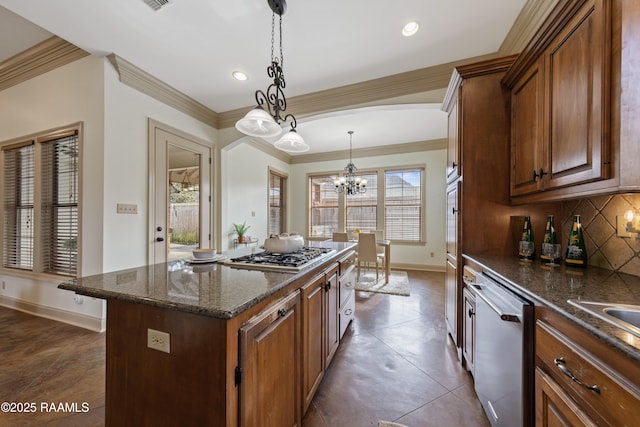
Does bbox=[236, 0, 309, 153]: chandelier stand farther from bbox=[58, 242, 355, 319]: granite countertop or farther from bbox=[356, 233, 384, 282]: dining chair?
bbox=[356, 233, 384, 282]: dining chair

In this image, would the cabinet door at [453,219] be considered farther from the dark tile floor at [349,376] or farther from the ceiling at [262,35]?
the ceiling at [262,35]

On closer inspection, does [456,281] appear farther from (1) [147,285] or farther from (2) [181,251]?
(2) [181,251]

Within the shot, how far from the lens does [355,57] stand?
8.32 feet

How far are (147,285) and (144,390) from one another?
41cm

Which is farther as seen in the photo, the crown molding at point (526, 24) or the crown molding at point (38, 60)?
the crown molding at point (38, 60)

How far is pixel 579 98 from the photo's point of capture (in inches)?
47.2

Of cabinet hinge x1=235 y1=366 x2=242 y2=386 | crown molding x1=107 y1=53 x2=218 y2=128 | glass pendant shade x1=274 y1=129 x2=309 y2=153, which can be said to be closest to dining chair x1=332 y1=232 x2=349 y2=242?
glass pendant shade x1=274 y1=129 x2=309 y2=153

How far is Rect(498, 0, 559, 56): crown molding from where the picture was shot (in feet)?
5.72

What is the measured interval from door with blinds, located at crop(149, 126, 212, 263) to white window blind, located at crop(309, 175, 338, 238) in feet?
10.3

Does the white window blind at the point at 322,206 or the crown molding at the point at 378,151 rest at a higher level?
the crown molding at the point at 378,151

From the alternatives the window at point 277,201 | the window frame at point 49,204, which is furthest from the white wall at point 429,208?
the window frame at point 49,204

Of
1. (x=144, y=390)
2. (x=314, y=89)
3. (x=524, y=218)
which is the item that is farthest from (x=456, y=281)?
(x=314, y=89)

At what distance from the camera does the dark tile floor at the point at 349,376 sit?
59.0 inches

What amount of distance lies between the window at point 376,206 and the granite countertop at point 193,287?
15.7 feet
